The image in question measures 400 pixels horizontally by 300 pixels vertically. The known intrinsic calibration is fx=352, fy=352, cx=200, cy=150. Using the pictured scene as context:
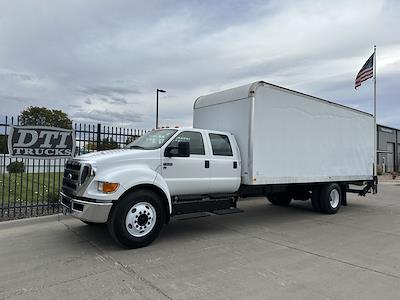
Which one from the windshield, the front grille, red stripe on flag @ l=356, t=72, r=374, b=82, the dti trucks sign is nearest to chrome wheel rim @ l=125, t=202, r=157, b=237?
the front grille

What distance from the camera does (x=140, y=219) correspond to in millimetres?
6129

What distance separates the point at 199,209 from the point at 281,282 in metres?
2.84

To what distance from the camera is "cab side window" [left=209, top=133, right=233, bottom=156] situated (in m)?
7.55

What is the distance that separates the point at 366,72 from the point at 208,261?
1751cm

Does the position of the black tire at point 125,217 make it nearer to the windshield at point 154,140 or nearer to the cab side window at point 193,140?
the windshield at point 154,140

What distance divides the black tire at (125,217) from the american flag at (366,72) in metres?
16.6

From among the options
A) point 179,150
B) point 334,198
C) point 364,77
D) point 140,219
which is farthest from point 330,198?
point 364,77

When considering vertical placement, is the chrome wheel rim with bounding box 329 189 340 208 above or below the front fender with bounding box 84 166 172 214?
below

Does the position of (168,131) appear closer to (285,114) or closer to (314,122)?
(285,114)

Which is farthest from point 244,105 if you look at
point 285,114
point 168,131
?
point 168,131

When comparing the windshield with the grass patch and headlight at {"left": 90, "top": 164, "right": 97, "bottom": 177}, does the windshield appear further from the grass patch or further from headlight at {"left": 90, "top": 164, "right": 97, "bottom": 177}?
the grass patch

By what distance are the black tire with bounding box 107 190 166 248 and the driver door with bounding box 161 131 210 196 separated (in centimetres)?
53

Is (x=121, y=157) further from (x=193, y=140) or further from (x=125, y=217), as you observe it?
(x=193, y=140)

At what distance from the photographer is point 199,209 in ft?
23.5
